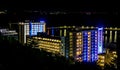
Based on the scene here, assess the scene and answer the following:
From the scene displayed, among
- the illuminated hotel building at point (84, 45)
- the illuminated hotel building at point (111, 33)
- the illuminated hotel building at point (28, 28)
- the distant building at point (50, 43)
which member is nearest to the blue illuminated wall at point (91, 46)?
the illuminated hotel building at point (84, 45)

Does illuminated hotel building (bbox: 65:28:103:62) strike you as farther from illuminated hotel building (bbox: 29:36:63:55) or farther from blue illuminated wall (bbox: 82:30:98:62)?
illuminated hotel building (bbox: 29:36:63:55)

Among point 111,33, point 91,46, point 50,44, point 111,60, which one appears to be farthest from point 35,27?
point 111,60

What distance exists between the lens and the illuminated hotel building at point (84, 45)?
1062 inches

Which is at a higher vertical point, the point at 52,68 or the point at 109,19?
the point at 109,19

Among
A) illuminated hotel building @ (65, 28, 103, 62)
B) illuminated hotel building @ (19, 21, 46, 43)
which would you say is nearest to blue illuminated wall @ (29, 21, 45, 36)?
illuminated hotel building @ (19, 21, 46, 43)

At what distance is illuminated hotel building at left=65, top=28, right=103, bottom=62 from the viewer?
27.0m

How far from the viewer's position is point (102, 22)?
43.1m

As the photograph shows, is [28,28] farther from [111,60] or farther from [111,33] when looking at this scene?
[111,60]

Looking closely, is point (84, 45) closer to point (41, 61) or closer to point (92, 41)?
point (92, 41)

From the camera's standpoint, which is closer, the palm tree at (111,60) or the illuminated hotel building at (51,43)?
the palm tree at (111,60)

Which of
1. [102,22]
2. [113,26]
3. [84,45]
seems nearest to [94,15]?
[102,22]

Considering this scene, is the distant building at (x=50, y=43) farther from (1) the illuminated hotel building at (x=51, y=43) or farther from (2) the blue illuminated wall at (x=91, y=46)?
(2) the blue illuminated wall at (x=91, y=46)

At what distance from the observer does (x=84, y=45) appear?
91.6ft

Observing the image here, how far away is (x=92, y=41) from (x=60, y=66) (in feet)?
78.4
